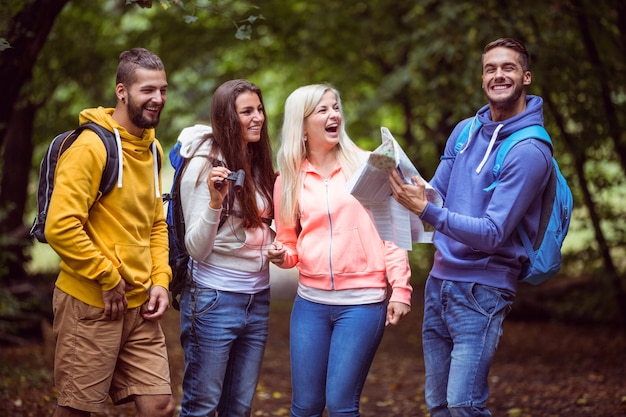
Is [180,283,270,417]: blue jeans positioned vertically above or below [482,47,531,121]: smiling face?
below

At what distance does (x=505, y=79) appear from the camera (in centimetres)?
382

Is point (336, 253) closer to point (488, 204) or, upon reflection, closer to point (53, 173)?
point (488, 204)

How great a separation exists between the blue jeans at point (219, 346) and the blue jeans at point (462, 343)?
0.93 metres

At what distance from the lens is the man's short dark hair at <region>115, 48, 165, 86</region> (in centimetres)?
378

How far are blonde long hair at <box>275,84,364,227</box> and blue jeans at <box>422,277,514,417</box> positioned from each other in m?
0.82

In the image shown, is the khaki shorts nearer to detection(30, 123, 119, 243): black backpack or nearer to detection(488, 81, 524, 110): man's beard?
detection(30, 123, 119, 243): black backpack

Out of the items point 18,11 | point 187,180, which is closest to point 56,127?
point 18,11

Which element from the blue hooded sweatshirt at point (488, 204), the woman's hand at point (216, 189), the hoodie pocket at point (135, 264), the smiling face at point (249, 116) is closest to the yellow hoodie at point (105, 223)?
the hoodie pocket at point (135, 264)

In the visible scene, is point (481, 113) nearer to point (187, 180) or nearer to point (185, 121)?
point (187, 180)

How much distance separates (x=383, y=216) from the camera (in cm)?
389

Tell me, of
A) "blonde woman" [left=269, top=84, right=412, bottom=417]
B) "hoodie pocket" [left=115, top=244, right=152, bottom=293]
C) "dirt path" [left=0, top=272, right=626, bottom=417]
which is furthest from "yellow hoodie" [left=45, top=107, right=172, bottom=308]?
"dirt path" [left=0, top=272, right=626, bottom=417]

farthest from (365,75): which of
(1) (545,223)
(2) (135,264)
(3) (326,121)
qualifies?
(2) (135,264)

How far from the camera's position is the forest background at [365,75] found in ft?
26.3

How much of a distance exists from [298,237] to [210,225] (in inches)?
19.8
